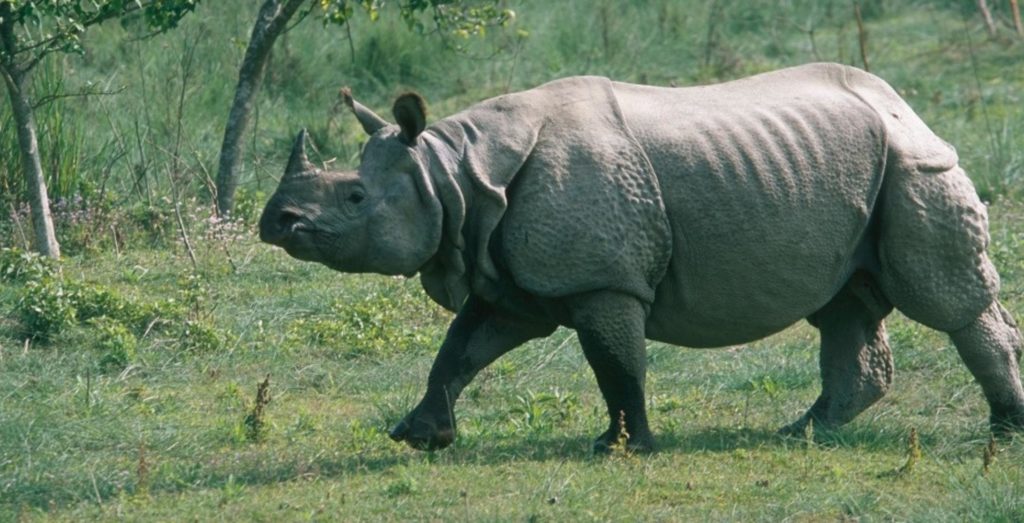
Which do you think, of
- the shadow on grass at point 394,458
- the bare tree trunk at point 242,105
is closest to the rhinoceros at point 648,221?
the shadow on grass at point 394,458

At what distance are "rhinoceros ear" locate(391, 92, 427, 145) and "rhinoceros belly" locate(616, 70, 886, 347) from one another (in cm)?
92

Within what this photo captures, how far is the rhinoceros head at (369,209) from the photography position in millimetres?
7336

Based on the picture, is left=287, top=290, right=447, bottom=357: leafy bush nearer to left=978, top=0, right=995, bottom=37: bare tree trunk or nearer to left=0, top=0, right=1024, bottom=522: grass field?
left=0, top=0, right=1024, bottom=522: grass field

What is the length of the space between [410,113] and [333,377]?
103 inches

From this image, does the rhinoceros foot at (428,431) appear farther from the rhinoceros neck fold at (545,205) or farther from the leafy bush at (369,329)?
the leafy bush at (369,329)

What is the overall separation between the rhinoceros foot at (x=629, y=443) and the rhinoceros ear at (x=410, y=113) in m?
1.48

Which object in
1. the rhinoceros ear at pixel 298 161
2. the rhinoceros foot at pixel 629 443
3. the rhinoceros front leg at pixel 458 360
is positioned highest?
the rhinoceros ear at pixel 298 161

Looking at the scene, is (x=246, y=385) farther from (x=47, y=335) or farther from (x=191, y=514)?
(x=191, y=514)

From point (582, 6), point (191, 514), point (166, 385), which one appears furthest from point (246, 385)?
point (582, 6)

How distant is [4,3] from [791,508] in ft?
19.1

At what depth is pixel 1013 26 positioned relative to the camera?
17.6m

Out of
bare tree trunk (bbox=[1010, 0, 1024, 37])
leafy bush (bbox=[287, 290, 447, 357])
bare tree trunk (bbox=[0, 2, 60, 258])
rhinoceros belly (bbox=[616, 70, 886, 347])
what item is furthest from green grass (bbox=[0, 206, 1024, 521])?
bare tree trunk (bbox=[1010, 0, 1024, 37])

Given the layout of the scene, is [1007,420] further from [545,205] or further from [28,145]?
[28,145]

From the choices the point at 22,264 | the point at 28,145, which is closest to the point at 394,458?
the point at 22,264
